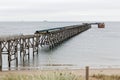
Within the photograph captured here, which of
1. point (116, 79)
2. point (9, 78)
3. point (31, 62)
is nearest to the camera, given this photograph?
point (9, 78)

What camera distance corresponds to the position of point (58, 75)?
9.88m

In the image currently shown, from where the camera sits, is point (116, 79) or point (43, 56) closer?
point (116, 79)

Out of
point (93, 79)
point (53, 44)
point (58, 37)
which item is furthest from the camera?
point (58, 37)

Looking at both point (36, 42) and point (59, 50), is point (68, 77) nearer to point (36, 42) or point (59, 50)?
point (36, 42)

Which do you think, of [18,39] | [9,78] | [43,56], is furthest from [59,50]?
[9,78]

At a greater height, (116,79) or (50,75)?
(50,75)

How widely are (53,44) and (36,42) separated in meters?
15.3

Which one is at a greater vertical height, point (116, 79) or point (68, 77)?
point (68, 77)

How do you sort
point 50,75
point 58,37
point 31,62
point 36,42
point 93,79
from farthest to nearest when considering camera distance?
point 58,37, point 36,42, point 31,62, point 93,79, point 50,75

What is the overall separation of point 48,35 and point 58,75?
45602 mm

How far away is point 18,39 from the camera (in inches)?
1468

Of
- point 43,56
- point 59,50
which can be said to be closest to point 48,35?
point 59,50

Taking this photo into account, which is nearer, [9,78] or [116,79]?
[9,78]

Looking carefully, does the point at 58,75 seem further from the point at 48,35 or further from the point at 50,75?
the point at 48,35
